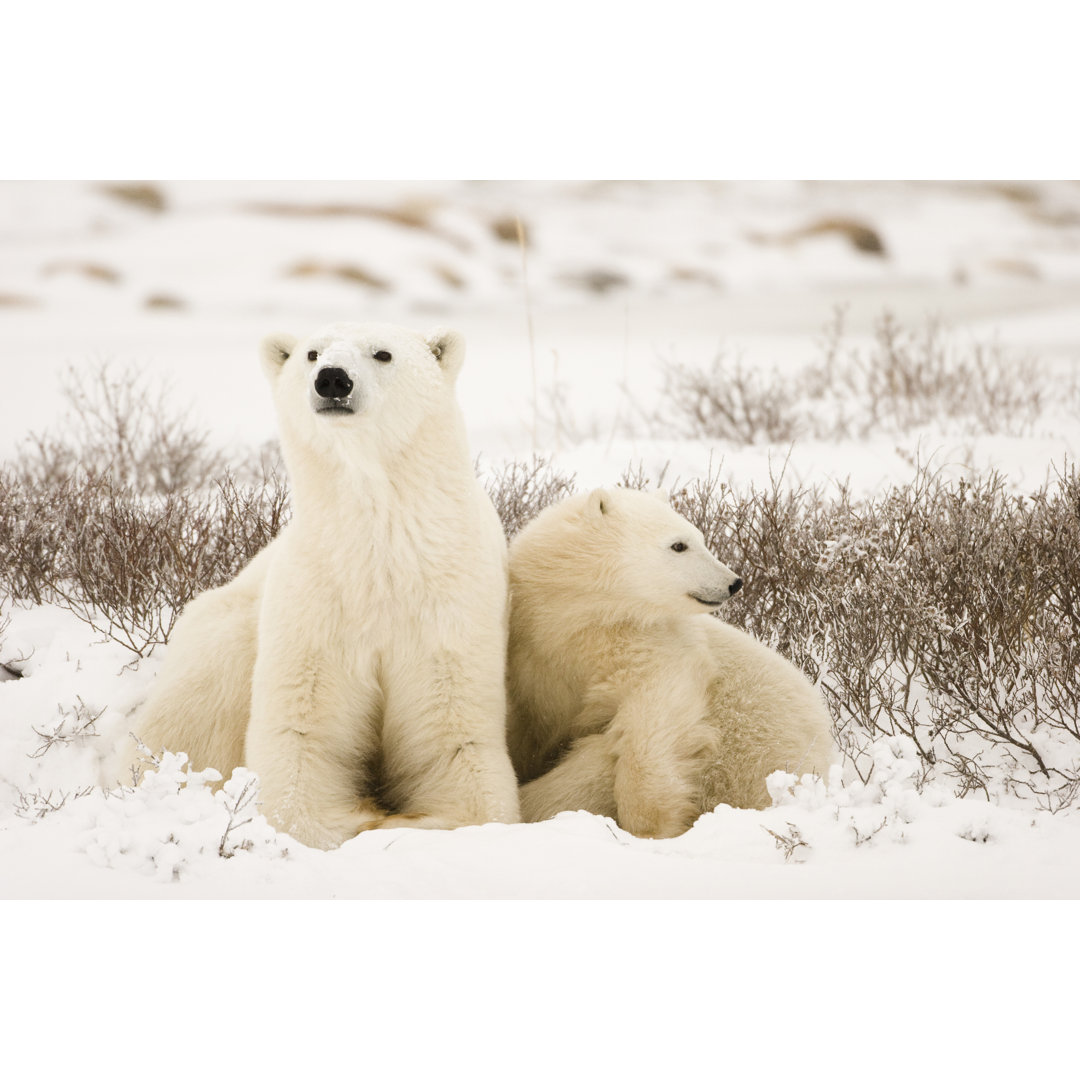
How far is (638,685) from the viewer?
306 centimetres

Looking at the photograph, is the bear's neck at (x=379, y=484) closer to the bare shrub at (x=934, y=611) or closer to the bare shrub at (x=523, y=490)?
Answer: the bare shrub at (x=523, y=490)

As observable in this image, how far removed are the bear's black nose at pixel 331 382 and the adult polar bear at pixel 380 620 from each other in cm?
12

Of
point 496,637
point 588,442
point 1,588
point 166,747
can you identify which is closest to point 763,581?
point 588,442

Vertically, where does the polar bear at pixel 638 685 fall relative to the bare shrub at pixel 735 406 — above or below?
below

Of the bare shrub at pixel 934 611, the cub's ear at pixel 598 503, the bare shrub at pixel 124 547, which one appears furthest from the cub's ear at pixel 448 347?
the bare shrub at pixel 934 611

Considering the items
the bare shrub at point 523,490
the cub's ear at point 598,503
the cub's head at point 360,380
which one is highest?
the cub's head at point 360,380

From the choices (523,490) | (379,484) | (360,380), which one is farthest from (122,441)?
(360,380)

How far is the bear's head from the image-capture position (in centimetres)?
312

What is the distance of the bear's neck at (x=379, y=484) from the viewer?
9.49ft

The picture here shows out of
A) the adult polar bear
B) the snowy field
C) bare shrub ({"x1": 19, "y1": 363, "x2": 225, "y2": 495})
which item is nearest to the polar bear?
the adult polar bear

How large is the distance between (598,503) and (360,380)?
2.84 feet

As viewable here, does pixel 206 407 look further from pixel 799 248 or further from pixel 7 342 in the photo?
pixel 799 248

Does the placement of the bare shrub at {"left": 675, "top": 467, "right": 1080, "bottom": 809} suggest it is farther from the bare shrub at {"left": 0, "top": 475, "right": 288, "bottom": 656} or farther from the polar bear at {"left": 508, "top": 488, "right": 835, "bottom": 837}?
the bare shrub at {"left": 0, "top": 475, "right": 288, "bottom": 656}

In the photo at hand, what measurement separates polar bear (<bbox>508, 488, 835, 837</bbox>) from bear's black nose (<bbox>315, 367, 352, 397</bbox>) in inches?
35.1
